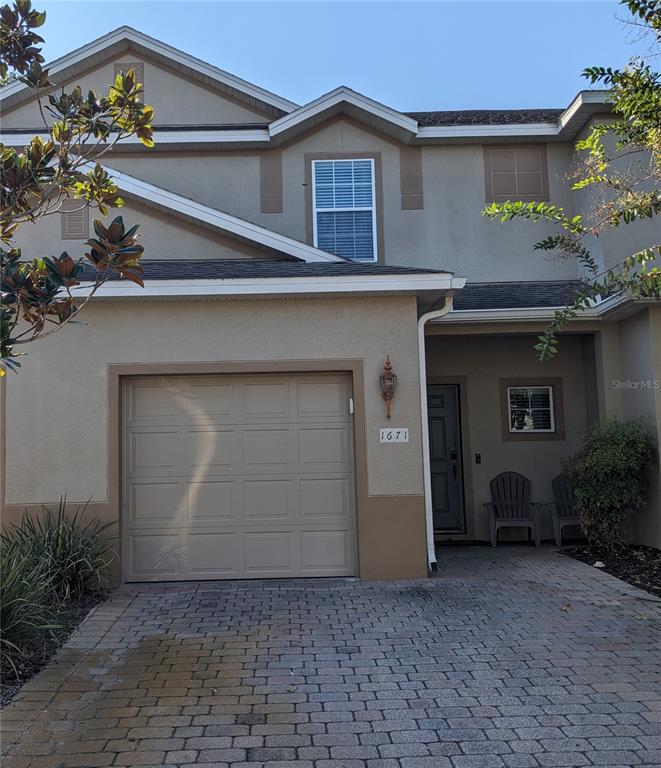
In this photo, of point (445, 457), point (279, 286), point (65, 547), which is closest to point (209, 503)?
point (65, 547)

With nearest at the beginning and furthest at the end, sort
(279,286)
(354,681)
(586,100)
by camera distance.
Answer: (354,681) < (279,286) < (586,100)

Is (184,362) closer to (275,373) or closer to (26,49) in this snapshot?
(275,373)

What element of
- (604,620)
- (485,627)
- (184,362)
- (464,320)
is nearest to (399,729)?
(485,627)

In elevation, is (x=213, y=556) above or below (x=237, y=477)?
below

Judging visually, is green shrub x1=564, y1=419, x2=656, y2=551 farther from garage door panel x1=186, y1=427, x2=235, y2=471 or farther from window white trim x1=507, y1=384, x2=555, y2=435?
garage door panel x1=186, y1=427, x2=235, y2=471

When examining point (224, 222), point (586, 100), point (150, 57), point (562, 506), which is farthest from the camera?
point (150, 57)

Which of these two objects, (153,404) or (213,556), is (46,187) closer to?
(153,404)

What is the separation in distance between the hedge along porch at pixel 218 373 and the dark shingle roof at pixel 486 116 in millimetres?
4864

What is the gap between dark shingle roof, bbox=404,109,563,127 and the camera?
10984mm

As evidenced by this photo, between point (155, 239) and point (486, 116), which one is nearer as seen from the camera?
point (155, 239)

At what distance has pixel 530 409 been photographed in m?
10.6

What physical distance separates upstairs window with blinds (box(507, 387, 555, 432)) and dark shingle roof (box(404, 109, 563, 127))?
4281 mm

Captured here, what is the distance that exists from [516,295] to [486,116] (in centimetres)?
349

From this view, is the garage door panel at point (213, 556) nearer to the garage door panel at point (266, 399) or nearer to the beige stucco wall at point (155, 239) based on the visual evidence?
the garage door panel at point (266, 399)
